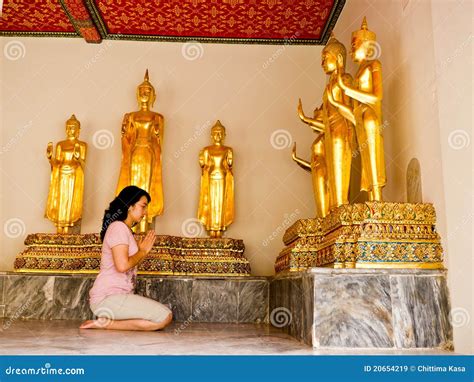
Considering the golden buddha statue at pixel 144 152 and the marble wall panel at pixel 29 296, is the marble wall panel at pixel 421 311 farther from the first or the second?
the marble wall panel at pixel 29 296

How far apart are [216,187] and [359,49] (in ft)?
6.64

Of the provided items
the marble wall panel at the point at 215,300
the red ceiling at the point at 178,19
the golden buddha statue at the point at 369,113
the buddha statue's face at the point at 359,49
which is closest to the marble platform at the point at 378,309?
the golden buddha statue at the point at 369,113

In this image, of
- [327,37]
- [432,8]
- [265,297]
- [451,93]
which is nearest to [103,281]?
[265,297]

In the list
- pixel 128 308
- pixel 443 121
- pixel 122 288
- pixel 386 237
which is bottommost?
pixel 128 308

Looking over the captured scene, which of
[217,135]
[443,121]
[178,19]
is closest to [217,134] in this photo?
[217,135]

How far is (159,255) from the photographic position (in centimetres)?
410

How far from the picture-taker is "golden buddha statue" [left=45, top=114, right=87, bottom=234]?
4637mm

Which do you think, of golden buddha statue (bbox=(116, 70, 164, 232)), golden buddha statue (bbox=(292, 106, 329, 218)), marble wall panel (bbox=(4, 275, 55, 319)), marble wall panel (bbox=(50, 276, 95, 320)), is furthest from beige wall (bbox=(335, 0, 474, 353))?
marble wall panel (bbox=(4, 275, 55, 319))

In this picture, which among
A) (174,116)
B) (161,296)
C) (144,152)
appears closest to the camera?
(161,296)

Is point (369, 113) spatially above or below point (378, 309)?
above

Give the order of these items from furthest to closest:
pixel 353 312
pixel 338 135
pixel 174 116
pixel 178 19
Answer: pixel 174 116, pixel 178 19, pixel 338 135, pixel 353 312

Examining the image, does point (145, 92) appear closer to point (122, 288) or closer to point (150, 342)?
point (122, 288)
